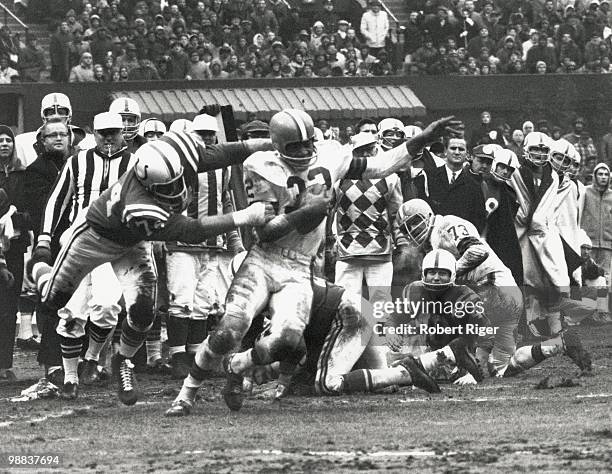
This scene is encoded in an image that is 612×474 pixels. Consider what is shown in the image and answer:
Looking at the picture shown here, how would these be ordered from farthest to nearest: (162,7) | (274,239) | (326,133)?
(162,7) < (326,133) < (274,239)

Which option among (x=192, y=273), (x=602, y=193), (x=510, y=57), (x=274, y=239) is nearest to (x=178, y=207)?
(x=274, y=239)

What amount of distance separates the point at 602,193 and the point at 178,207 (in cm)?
865

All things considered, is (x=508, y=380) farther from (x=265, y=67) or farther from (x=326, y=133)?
(x=265, y=67)

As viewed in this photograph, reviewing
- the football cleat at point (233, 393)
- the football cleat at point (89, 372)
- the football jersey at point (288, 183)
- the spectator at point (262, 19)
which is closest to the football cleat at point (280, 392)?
the football cleat at point (233, 393)

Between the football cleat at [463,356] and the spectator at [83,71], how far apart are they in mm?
12506

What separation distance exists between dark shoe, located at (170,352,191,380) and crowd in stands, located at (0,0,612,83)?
10.7m

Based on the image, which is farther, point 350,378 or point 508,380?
point 508,380

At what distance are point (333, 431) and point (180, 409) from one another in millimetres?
1221

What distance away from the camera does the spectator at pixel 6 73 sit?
21859mm

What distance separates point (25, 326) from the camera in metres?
15.0

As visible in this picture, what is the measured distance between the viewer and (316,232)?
32.3 ft

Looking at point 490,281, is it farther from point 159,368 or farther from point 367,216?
point 159,368

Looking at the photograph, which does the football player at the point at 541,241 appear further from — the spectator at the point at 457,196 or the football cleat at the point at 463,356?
the football cleat at the point at 463,356

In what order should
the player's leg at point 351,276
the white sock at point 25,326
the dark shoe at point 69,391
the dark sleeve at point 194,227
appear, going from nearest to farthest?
the dark sleeve at point 194,227, the dark shoe at point 69,391, the player's leg at point 351,276, the white sock at point 25,326
